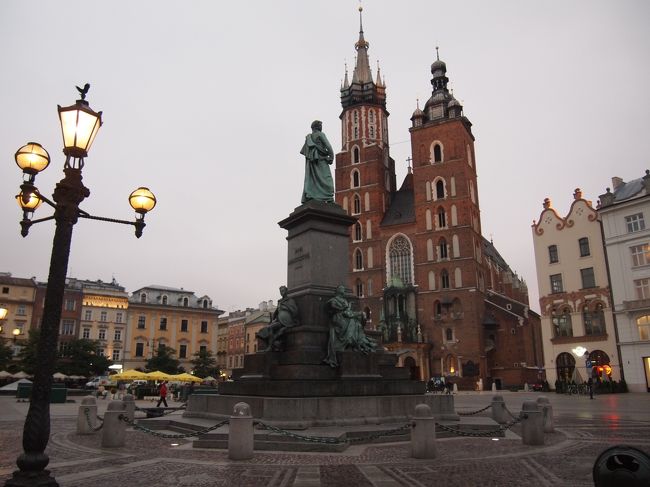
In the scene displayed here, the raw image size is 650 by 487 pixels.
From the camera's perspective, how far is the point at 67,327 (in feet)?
211

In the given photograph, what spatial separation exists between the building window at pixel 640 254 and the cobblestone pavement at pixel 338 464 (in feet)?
94.8

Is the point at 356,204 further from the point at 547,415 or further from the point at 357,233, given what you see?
the point at 547,415

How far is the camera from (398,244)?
59500 millimetres

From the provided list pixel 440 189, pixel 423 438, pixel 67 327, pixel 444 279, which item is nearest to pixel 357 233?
pixel 440 189

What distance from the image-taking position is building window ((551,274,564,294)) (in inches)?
1652

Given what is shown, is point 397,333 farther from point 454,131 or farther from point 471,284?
point 454,131

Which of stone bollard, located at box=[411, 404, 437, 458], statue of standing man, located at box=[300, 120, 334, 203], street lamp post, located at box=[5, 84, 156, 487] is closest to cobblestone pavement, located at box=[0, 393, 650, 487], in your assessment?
stone bollard, located at box=[411, 404, 437, 458]

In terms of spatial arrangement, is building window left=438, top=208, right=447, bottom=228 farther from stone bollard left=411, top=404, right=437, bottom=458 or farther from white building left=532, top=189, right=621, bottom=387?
stone bollard left=411, top=404, right=437, bottom=458

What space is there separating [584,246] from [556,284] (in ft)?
12.0

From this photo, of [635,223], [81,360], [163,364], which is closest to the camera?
[635,223]

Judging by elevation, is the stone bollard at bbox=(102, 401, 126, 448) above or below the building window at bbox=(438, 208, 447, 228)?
below

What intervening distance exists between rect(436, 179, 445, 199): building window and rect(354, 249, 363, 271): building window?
1098cm

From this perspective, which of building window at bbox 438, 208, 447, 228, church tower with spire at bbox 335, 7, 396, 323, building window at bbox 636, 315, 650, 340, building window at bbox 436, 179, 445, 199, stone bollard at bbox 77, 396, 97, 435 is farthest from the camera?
church tower with spire at bbox 335, 7, 396, 323

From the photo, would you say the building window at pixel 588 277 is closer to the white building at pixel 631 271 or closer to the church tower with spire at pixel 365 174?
the white building at pixel 631 271
